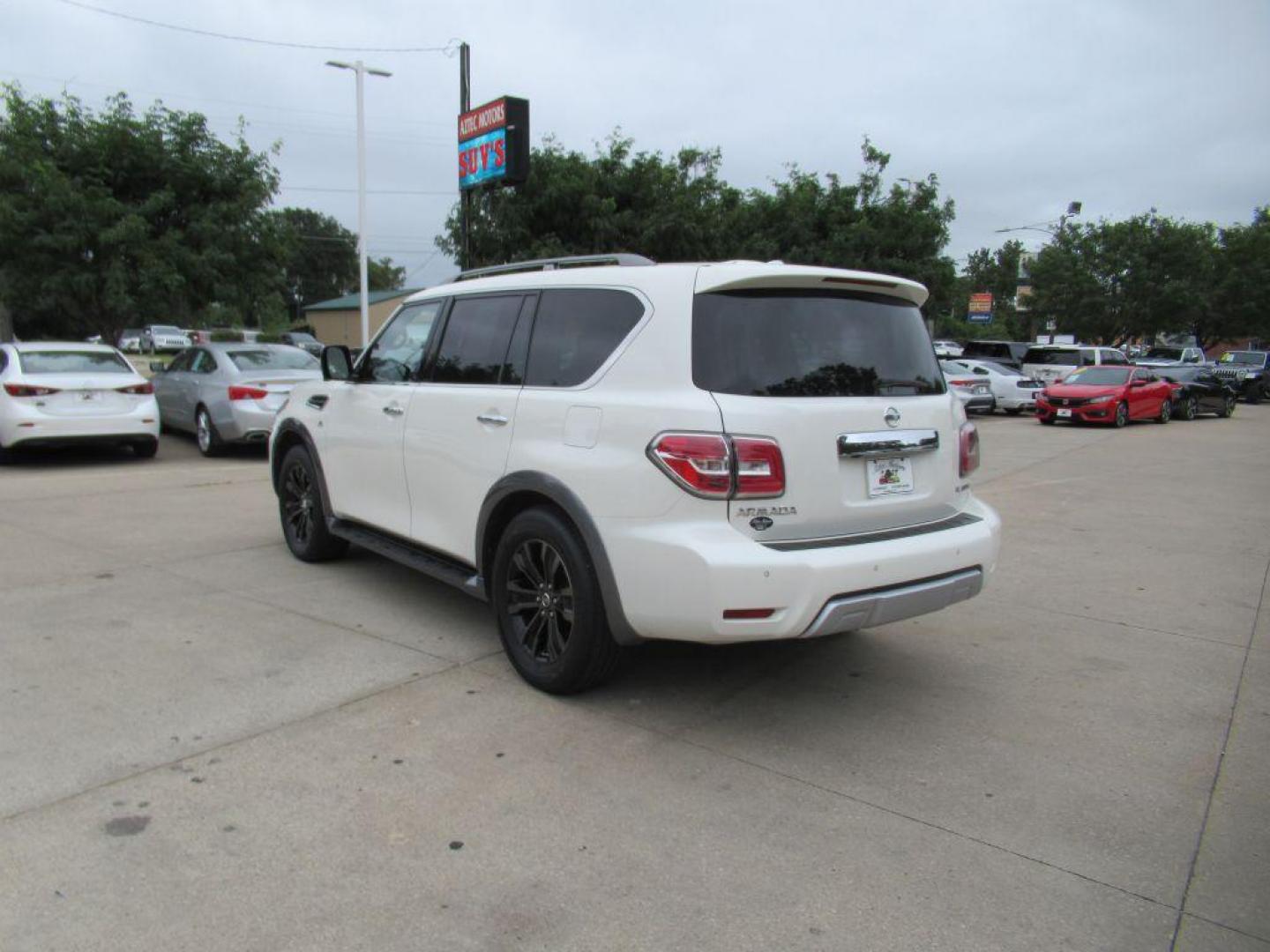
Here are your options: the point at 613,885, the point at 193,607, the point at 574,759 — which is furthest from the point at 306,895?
the point at 193,607

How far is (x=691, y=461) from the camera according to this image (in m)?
3.44

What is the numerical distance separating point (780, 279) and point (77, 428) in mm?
9711

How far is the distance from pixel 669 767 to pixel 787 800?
1.54 ft

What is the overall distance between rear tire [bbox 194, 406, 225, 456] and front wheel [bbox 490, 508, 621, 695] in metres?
9.00

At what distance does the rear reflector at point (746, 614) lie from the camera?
3404 mm

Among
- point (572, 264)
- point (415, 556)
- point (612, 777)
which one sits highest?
point (572, 264)

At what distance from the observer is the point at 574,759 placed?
3.55 m

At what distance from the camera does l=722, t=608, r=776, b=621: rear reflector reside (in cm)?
340

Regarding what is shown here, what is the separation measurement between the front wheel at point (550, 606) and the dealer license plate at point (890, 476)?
1194 millimetres

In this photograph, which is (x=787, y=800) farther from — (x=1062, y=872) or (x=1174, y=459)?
(x=1174, y=459)

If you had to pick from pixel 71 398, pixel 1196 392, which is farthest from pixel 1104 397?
pixel 71 398

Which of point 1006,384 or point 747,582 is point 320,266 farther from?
point 747,582

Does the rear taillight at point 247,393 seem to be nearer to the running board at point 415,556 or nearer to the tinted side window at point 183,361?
the tinted side window at point 183,361

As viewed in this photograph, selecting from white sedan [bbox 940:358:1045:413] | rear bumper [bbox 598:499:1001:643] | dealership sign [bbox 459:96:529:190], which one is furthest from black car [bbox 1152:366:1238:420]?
rear bumper [bbox 598:499:1001:643]
